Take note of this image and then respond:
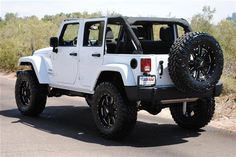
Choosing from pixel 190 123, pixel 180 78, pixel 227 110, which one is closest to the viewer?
pixel 180 78

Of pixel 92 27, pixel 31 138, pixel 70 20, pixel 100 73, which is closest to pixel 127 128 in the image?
pixel 100 73

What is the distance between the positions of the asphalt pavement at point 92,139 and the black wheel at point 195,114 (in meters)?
0.15

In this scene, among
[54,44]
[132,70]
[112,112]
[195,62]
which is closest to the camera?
[132,70]

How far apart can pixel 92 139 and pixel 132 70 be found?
136 cm

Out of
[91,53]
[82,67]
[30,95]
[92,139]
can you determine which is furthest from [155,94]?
[30,95]

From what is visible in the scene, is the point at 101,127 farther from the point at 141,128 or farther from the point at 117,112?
the point at 141,128

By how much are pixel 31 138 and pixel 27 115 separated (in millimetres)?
2302

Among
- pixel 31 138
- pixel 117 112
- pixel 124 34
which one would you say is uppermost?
pixel 124 34

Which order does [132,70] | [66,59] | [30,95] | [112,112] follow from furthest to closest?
[30,95] → [66,59] → [112,112] → [132,70]

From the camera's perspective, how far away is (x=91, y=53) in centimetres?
818

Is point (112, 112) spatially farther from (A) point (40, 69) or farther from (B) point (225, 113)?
(B) point (225, 113)

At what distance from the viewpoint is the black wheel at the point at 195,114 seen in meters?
8.34

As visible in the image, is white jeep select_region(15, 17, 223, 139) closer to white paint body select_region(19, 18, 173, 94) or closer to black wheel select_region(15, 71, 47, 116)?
white paint body select_region(19, 18, 173, 94)

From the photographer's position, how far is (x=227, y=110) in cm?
984
